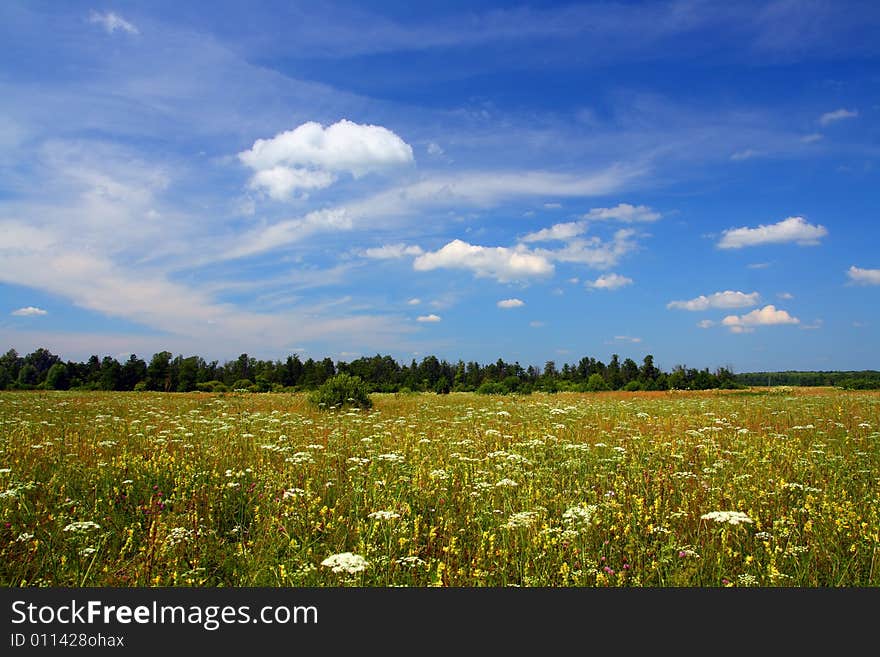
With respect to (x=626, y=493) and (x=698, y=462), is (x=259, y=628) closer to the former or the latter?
(x=626, y=493)

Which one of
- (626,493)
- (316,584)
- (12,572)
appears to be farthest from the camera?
(626,493)

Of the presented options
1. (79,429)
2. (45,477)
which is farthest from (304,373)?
(45,477)

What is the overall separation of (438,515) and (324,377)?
2707 inches

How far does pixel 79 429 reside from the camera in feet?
34.5

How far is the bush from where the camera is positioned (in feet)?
59.5

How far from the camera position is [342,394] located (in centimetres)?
1870

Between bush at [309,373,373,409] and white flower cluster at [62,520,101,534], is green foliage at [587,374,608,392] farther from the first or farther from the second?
white flower cluster at [62,520,101,534]

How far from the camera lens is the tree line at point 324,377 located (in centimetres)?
6100

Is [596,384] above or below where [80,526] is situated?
below

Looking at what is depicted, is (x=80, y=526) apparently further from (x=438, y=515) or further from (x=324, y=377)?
(x=324, y=377)

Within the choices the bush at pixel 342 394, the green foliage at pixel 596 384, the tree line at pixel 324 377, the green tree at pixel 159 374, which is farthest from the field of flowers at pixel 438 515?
the green tree at pixel 159 374

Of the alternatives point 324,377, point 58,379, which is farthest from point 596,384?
point 58,379

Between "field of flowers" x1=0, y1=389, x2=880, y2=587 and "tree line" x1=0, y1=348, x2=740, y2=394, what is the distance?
35.5 metres

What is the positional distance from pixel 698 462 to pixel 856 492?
1.86 m
